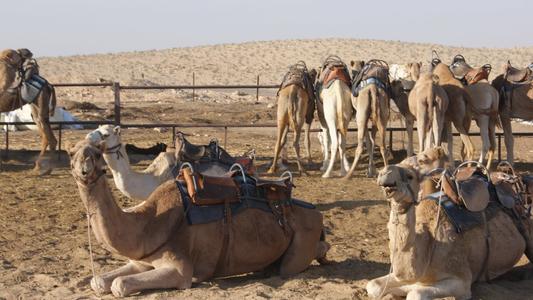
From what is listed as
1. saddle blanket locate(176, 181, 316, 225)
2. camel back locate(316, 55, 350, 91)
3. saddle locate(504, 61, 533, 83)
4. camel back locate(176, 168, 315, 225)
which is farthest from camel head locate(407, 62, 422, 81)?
saddle blanket locate(176, 181, 316, 225)

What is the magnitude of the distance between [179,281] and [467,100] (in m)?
8.84

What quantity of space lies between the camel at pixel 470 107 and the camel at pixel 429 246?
286 inches

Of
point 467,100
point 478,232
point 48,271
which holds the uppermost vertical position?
point 467,100

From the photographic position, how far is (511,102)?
1545 cm

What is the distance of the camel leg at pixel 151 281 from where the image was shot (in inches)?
256

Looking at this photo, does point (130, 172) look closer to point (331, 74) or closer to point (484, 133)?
point (331, 74)

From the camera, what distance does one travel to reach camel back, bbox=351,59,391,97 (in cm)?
1370

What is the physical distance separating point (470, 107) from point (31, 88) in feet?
23.3

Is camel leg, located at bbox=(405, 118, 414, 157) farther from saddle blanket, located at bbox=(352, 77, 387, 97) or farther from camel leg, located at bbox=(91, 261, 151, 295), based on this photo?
camel leg, located at bbox=(91, 261, 151, 295)

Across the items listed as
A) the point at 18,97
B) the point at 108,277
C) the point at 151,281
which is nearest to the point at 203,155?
the point at 108,277

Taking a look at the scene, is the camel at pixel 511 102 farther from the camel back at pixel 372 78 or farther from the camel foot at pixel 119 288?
the camel foot at pixel 119 288

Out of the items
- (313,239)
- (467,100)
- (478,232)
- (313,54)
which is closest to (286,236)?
(313,239)

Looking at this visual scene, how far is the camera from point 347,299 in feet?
21.6

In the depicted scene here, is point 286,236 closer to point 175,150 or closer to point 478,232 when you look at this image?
point 478,232
